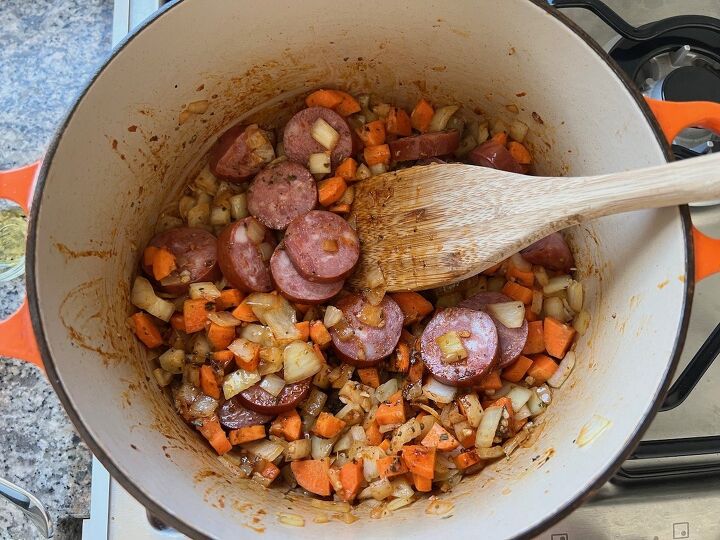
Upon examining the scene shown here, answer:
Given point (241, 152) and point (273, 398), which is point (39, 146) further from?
point (273, 398)

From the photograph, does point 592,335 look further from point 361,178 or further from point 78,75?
point 78,75

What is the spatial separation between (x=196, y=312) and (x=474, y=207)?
0.78 meters

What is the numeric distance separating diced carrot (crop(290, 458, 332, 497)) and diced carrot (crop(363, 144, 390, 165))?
2.78 feet

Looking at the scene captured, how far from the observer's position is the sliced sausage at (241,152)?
1.83 metres

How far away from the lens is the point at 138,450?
139cm

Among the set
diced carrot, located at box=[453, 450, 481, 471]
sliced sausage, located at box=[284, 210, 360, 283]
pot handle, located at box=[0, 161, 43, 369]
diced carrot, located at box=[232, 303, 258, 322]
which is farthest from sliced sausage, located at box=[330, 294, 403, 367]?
pot handle, located at box=[0, 161, 43, 369]

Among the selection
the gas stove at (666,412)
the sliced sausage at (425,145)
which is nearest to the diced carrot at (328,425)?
the gas stove at (666,412)

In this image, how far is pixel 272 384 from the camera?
168 centimetres

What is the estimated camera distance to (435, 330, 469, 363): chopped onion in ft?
5.37

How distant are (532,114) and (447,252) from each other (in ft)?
1.50

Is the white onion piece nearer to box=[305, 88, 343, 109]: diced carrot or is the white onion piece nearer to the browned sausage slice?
box=[305, 88, 343, 109]: diced carrot

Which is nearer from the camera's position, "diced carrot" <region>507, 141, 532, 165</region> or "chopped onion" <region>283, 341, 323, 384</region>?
"chopped onion" <region>283, 341, 323, 384</region>

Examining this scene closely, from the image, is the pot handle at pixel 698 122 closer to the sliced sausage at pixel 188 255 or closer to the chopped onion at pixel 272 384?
the chopped onion at pixel 272 384

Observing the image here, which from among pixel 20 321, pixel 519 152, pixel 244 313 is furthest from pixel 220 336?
pixel 519 152
